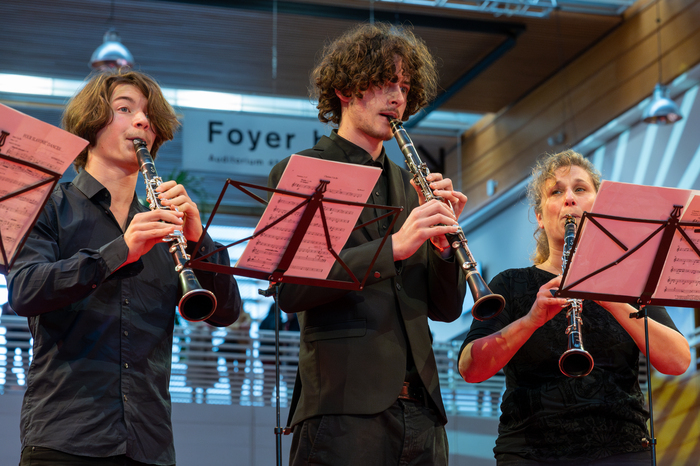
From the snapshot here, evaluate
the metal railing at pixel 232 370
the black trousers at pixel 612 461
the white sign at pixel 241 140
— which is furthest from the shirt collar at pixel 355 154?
the white sign at pixel 241 140

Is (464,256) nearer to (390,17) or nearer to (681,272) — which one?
(681,272)

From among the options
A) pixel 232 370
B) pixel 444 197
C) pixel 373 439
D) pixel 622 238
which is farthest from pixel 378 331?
pixel 232 370

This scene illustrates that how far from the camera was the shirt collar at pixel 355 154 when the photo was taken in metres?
2.35

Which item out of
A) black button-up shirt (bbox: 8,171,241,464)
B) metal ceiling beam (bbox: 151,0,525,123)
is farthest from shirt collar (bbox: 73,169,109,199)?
metal ceiling beam (bbox: 151,0,525,123)

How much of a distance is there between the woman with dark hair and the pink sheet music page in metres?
0.15

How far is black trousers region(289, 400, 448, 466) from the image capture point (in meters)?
1.95

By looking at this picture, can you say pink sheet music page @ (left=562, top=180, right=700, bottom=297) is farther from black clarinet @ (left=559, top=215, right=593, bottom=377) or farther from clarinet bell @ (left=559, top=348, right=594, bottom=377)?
clarinet bell @ (left=559, top=348, right=594, bottom=377)

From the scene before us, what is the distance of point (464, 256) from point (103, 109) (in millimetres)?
1202

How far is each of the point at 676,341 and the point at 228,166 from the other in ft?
16.6

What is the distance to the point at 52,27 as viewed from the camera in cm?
904

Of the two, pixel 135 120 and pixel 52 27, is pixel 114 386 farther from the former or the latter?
pixel 52 27

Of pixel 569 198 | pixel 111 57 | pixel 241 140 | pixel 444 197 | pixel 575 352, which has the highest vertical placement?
pixel 111 57

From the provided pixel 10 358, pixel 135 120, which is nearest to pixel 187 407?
pixel 10 358

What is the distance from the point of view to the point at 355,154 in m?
2.37
